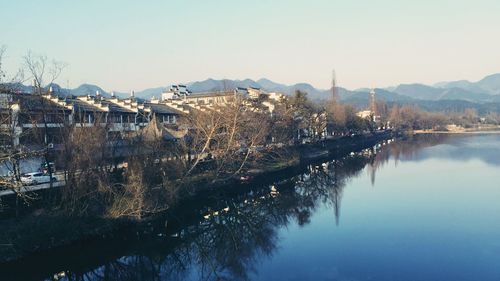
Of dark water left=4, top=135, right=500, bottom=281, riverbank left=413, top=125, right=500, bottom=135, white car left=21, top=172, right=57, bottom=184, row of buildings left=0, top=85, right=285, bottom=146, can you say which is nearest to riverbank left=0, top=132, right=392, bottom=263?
dark water left=4, top=135, right=500, bottom=281

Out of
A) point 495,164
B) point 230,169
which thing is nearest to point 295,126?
point 230,169

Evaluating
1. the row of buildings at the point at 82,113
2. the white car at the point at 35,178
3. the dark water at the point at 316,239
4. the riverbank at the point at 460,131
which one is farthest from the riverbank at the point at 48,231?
the riverbank at the point at 460,131

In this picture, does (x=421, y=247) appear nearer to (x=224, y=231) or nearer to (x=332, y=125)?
(x=224, y=231)

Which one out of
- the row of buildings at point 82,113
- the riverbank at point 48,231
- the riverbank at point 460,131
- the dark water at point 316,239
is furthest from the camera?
the riverbank at point 460,131

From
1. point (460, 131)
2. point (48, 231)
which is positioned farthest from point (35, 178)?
point (460, 131)

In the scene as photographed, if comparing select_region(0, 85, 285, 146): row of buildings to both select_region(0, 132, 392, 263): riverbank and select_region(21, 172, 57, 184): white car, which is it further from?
select_region(0, 132, 392, 263): riverbank

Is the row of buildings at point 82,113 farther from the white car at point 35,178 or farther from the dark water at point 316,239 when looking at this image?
the dark water at point 316,239

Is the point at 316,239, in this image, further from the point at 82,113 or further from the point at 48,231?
the point at 82,113
